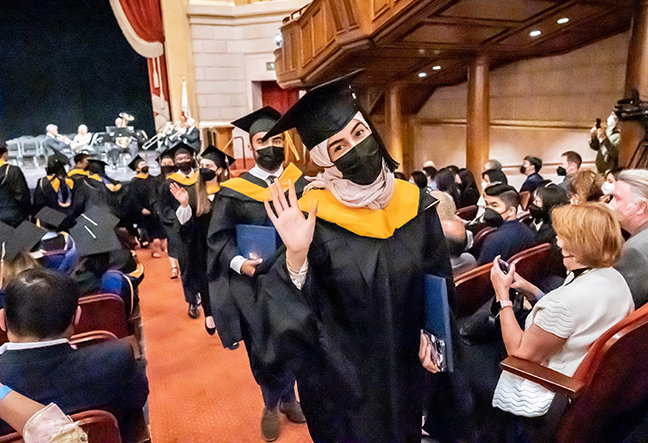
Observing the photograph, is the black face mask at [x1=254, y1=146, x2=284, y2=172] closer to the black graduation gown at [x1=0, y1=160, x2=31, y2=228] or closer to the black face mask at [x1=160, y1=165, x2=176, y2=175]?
the black face mask at [x1=160, y1=165, x2=176, y2=175]

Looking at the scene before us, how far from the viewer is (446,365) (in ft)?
4.92

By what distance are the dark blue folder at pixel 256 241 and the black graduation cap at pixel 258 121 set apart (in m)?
0.54

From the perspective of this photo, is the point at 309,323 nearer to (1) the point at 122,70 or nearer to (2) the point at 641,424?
(2) the point at 641,424

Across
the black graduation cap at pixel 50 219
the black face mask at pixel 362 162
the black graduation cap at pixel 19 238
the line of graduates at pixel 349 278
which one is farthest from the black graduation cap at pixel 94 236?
the black face mask at pixel 362 162

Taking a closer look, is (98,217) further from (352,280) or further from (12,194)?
(12,194)

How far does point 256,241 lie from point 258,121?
26.9 inches

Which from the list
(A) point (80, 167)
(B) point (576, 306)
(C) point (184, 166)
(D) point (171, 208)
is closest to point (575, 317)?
(B) point (576, 306)

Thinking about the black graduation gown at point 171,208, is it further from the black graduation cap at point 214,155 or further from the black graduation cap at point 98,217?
the black graduation cap at point 98,217

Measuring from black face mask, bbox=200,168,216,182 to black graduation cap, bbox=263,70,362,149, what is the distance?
84.2 inches

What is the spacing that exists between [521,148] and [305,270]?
26.4ft

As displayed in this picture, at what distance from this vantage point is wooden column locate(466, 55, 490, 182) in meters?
7.20

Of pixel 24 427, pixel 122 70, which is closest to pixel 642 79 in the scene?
pixel 24 427

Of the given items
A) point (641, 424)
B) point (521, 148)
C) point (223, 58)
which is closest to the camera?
point (641, 424)

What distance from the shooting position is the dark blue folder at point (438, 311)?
57.9 inches
